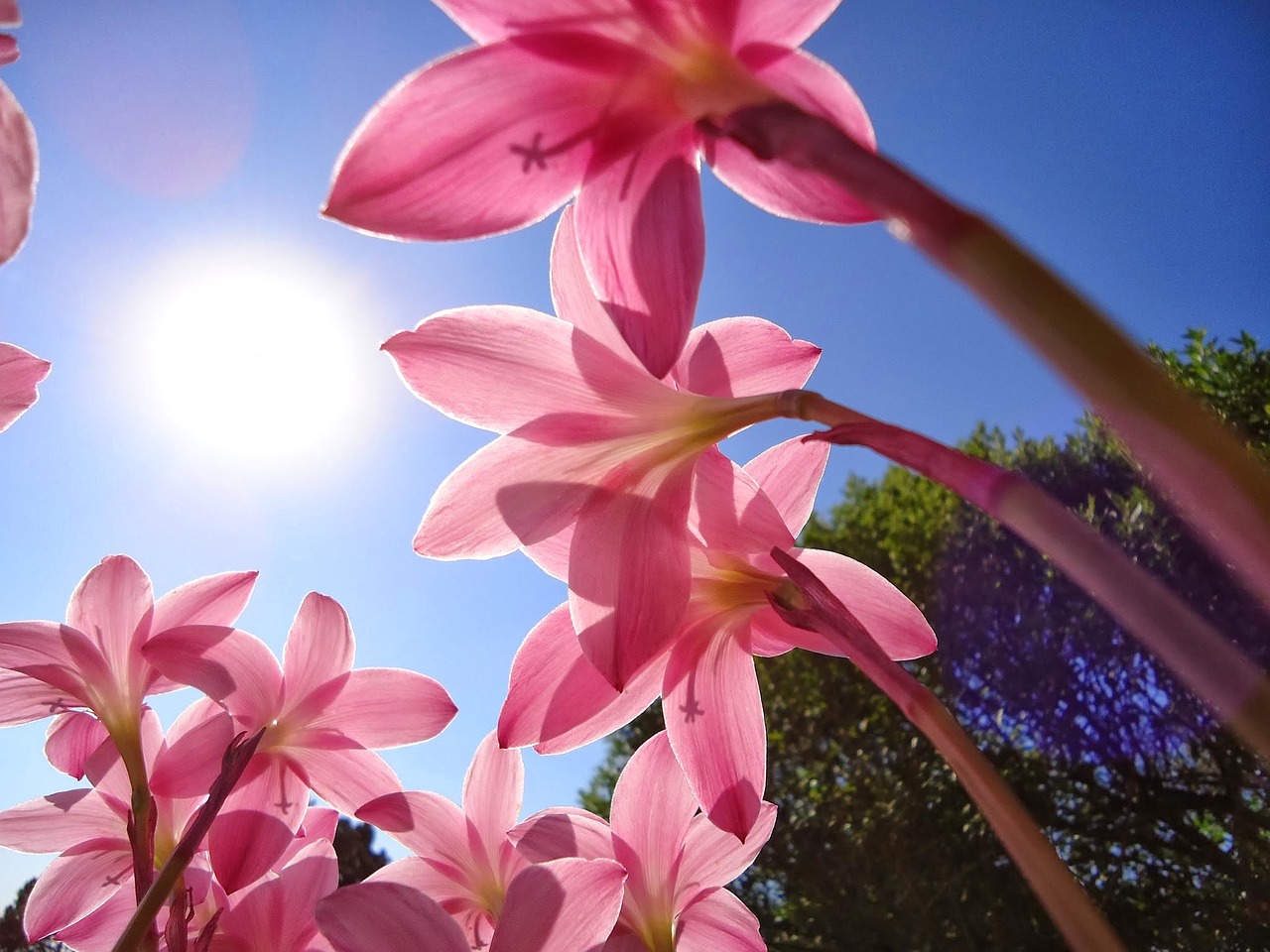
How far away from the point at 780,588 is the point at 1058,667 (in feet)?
23.2

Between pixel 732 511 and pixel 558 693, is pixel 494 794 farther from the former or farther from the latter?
pixel 732 511

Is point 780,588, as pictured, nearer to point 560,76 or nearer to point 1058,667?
point 560,76

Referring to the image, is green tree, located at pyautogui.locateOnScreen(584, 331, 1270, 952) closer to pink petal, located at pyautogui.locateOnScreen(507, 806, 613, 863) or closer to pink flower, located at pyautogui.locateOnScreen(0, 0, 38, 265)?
pink petal, located at pyautogui.locateOnScreen(507, 806, 613, 863)

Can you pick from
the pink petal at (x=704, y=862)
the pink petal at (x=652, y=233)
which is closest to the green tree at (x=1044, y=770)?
the pink petal at (x=704, y=862)

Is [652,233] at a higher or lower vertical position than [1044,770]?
lower

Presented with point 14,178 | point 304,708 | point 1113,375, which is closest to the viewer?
point 1113,375

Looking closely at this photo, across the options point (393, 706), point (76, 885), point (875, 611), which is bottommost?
point (76, 885)

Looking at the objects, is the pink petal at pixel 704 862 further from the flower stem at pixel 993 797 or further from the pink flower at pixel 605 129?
the pink flower at pixel 605 129

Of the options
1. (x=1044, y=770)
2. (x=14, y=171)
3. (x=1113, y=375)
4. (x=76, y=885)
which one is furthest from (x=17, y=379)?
(x=1044, y=770)

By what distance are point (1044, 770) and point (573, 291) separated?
751cm

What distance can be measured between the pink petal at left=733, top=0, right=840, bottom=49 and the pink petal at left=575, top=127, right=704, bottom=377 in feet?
0.17

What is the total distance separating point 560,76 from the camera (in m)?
0.39

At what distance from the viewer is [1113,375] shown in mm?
183

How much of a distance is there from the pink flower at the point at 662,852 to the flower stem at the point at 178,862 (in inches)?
9.2
